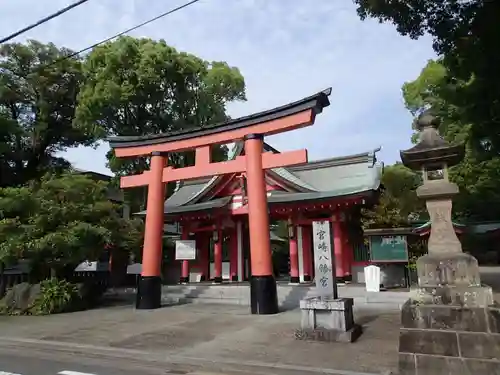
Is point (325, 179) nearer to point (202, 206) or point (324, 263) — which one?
point (202, 206)

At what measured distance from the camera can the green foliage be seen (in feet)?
43.9

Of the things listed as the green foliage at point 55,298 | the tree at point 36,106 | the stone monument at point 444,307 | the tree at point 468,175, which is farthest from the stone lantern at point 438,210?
the tree at point 36,106

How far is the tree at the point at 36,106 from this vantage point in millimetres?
24375

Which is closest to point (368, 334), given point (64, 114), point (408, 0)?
point (408, 0)

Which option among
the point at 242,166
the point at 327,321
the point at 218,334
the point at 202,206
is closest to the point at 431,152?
the point at 327,321

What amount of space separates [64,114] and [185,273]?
49.9 feet

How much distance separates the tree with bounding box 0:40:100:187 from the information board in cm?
1948

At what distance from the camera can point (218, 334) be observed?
9.07 m

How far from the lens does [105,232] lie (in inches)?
544

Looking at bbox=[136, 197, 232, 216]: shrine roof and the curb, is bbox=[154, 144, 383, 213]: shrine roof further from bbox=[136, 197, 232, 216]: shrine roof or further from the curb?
the curb

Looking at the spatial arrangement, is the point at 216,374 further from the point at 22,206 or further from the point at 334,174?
the point at 334,174

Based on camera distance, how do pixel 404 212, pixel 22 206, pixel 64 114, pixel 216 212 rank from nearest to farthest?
pixel 22 206
pixel 404 212
pixel 216 212
pixel 64 114

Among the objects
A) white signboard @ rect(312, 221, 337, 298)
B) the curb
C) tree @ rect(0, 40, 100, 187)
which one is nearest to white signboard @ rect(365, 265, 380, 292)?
white signboard @ rect(312, 221, 337, 298)

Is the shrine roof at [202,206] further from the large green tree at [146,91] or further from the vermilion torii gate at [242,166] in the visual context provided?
the large green tree at [146,91]
